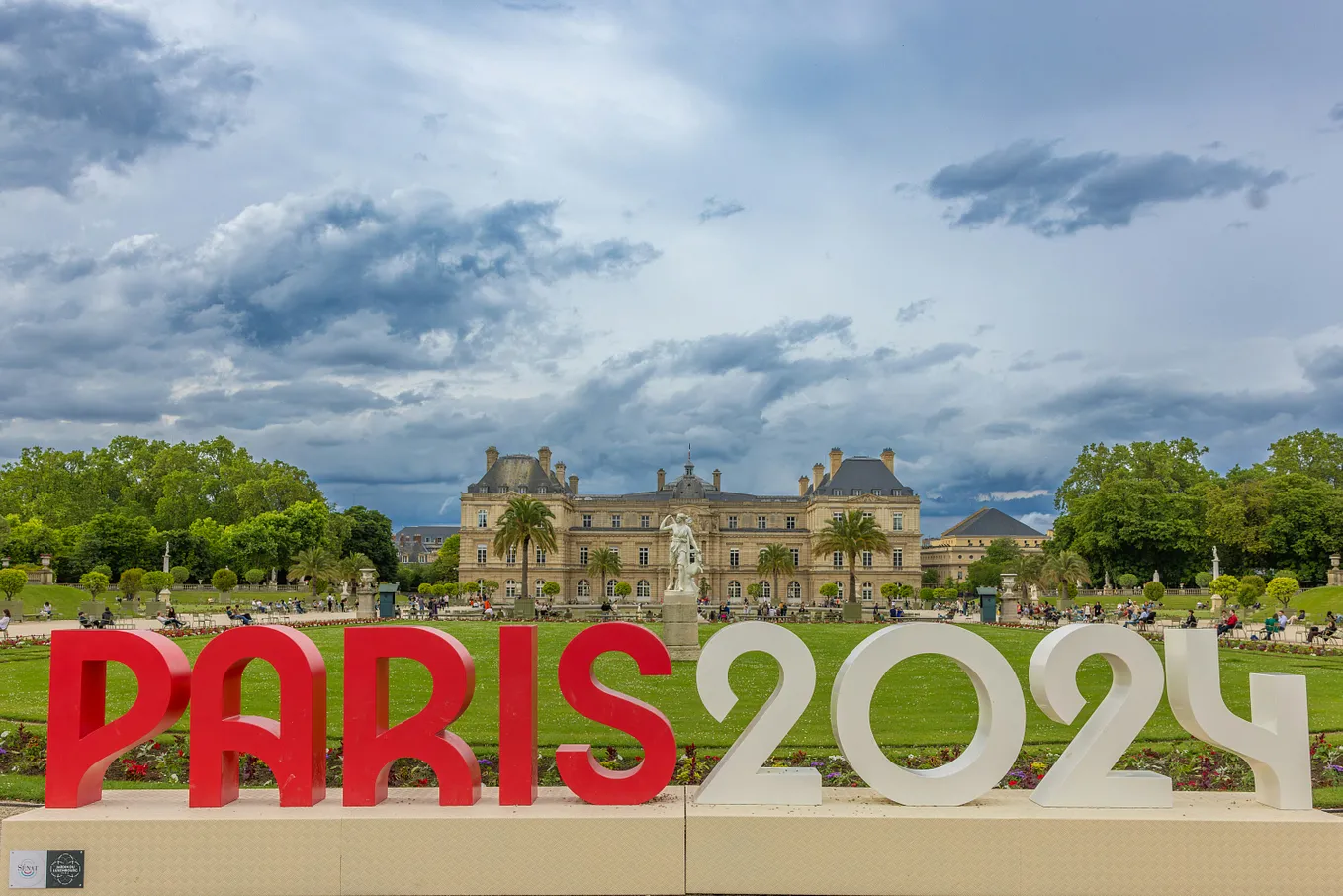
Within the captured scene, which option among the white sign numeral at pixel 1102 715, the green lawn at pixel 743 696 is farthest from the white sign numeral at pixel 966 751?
the green lawn at pixel 743 696

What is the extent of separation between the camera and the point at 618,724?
7.52 meters

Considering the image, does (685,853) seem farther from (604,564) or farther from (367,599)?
(604,564)

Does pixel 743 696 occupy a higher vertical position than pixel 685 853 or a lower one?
lower

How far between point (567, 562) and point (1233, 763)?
7950cm

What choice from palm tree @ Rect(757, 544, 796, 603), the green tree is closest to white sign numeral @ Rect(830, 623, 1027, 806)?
palm tree @ Rect(757, 544, 796, 603)

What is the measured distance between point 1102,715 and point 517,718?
4465 mm

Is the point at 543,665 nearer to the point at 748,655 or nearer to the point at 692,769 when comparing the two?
the point at 748,655

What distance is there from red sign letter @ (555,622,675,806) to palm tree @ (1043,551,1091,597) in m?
53.8

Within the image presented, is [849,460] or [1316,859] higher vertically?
[849,460]

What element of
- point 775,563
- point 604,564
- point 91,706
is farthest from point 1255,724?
point 604,564

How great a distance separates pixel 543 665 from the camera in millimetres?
24078

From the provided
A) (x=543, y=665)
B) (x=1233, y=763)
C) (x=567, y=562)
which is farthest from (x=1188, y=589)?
(x=1233, y=763)

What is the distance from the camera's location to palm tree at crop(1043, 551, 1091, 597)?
185 ft

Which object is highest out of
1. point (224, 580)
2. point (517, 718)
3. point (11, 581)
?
point (517, 718)
